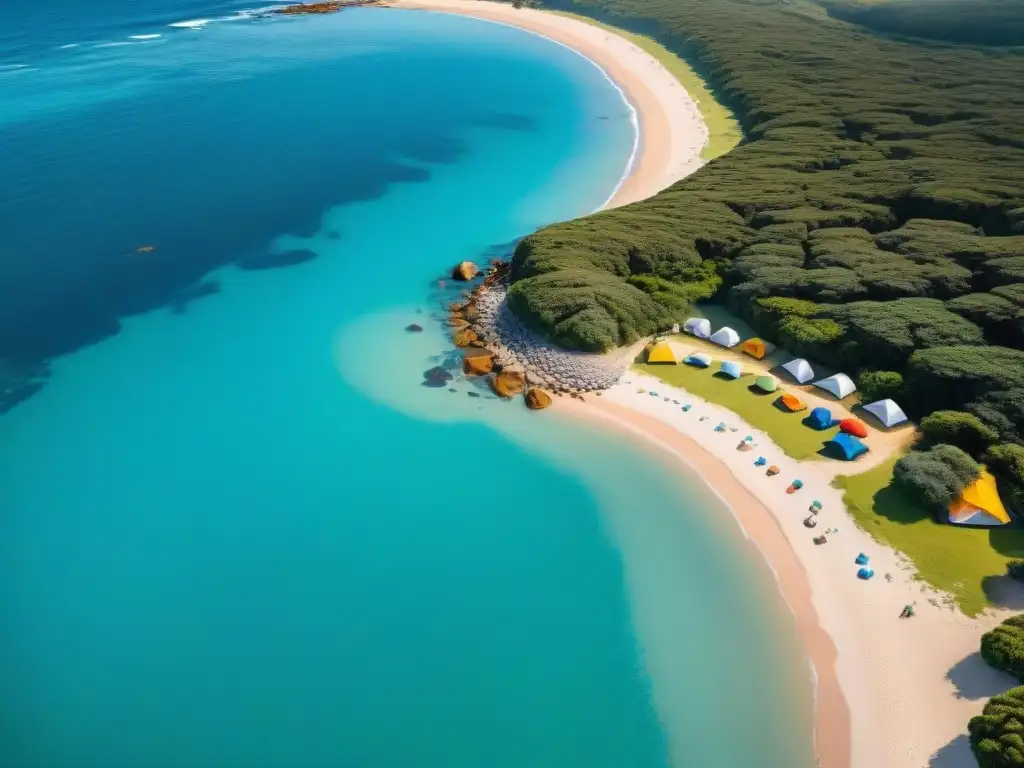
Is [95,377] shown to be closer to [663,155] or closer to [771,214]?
[771,214]

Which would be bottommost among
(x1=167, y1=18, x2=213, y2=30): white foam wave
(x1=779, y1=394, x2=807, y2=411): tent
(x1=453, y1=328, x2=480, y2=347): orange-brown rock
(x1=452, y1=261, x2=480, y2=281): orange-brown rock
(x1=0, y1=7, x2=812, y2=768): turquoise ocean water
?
(x1=0, y1=7, x2=812, y2=768): turquoise ocean water

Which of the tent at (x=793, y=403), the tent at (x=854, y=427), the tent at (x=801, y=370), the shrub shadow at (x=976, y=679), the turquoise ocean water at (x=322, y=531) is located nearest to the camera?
the shrub shadow at (x=976, y=679)

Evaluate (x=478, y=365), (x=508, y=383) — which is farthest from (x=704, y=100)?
(x=508, y=383)

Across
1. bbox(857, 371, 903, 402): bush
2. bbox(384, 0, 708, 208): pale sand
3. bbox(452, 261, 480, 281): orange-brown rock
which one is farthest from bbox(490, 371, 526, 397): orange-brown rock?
bbox(384, 0, 708, 208): pale sand

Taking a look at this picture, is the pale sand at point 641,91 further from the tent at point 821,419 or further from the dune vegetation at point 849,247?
the tent at point 821,419

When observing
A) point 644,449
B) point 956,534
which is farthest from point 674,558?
point 956,534

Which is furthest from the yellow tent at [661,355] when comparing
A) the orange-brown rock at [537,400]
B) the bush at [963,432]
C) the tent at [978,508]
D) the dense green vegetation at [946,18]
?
the dense green vegetation at [946,18]

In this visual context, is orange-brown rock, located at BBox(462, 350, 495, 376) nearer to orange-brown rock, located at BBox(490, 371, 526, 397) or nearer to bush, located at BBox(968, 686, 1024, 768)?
orange-brown rock, located at BBox(490, 371, 526, 397)
